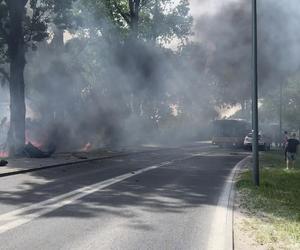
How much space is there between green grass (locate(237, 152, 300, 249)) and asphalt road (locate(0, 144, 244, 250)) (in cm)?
63

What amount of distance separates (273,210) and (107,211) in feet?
9.12

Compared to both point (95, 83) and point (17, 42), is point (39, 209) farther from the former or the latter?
point (95, 83)

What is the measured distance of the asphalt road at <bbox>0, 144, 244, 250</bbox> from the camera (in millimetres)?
5991

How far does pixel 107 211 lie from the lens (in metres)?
8.08

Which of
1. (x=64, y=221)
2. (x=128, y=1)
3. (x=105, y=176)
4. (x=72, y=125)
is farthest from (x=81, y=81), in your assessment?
(x=64, y=221)

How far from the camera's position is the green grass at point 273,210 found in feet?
19.5

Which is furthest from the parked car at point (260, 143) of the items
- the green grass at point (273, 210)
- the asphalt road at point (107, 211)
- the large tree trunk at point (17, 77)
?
the asphalt road at point (107, 211)

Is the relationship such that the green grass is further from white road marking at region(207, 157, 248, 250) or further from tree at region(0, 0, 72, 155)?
tree at region(0, 0, 72, 155)

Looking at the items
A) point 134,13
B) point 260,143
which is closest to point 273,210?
point 260,143

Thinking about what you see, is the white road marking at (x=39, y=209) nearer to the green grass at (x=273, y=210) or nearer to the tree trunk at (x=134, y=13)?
the green grass at (x=273, y=210)

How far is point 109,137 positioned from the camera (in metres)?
37.2

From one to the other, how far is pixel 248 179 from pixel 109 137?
25116 millimetres

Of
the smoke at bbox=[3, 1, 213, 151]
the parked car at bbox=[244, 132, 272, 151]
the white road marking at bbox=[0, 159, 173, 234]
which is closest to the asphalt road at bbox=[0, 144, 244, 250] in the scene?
the white road marking at bbox=[0, 159, 173, 234]

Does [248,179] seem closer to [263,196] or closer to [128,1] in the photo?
[263,196]
